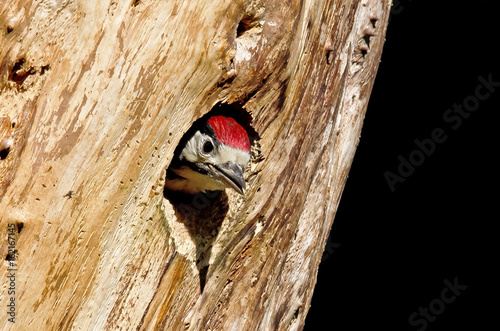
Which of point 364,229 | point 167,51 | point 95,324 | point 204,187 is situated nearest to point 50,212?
point 95,324

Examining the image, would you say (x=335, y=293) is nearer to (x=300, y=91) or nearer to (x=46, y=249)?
(x=300, y=91)

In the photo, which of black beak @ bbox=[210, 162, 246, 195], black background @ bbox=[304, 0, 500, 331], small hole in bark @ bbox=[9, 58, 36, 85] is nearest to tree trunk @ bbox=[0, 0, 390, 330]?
small hole in bark @ bbox=[9, 58, 36, 85]

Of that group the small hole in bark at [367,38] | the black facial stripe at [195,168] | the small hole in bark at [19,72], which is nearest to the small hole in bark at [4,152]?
the small hole in bark at [19,72]

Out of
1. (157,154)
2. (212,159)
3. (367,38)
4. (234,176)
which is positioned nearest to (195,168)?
(212,159)

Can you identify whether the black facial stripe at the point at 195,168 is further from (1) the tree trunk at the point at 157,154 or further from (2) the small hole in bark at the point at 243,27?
(2) the small hole in bark at the point at 243,27

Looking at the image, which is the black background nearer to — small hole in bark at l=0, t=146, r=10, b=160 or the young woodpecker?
the young woodpecker

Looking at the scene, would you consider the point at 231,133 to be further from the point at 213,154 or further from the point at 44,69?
the point at 44,69

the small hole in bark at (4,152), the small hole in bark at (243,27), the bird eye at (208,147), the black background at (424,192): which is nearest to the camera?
the small hole in bark at (4,152)
